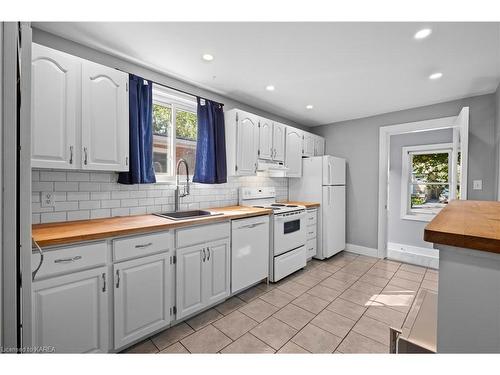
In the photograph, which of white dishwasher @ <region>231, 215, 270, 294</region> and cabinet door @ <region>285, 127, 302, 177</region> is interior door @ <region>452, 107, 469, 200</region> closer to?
cabinet door @ <region>285, 127, 302, 177</region>

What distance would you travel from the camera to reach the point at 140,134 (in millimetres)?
2246

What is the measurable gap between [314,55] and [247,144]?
53.1 inches

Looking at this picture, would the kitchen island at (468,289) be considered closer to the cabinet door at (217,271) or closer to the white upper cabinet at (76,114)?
the cabinet door at (217,271)

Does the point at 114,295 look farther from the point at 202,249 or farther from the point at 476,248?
the point at 476,248

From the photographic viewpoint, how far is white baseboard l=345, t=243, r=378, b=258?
13.4 feet

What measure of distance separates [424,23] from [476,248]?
1973mm

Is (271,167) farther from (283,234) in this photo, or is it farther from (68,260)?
(68,260)

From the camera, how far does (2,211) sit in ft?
2.28

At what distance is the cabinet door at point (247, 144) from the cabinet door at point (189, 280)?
129cm

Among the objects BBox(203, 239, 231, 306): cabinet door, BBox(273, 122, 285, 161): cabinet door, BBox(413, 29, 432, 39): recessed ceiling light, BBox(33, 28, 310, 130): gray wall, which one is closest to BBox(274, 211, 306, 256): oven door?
BBox(203, 239, 231, 306): cabinet door

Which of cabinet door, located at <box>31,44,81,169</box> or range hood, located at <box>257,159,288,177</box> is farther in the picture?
range hood, located at <box>257,159,288,177</box>

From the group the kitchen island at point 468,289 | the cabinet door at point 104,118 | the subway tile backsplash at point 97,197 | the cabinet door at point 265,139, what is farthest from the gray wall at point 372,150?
the cabinet door at point 104,118

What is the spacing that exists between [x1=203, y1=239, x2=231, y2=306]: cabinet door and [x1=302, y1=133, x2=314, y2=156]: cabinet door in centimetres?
245

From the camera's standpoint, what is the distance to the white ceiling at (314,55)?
180 cm
